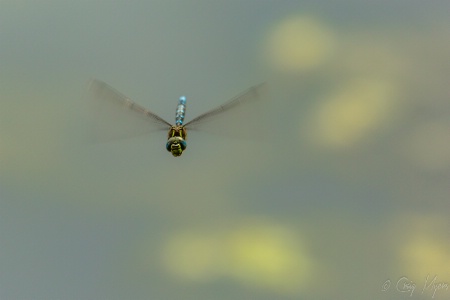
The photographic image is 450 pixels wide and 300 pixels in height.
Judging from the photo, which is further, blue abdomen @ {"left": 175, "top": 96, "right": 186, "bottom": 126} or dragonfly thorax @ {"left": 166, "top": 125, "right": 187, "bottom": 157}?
blue abdomen @ {"left": 175, "top": 96, "right": 186, "bottom": 126}

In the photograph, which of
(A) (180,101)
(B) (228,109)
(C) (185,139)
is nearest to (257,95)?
(B) (228,109)

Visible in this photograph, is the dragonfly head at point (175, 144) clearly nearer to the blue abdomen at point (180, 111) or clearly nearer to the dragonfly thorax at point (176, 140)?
the dragonfly thorax at point (176, 140)

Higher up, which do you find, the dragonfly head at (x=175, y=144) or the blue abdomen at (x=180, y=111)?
the blue abdomen at (x=180, y=111)

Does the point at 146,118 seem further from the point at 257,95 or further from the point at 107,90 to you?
the point at 257,95

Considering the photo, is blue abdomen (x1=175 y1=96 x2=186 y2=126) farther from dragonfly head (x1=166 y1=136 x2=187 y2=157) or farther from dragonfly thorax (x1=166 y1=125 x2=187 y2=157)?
dragonfly head (x1=166 y1=136 x2=187 y2=157)

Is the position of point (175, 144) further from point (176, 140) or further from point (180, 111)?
point (180, 111)

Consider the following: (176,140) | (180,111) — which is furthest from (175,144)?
(180,111)

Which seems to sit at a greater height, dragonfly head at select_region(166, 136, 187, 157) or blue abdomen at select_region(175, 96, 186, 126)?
blue abdomen at select_region(175, 96, 186, 126)

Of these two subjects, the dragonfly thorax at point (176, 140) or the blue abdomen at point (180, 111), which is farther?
the blue abdomen at point (180, 111)
